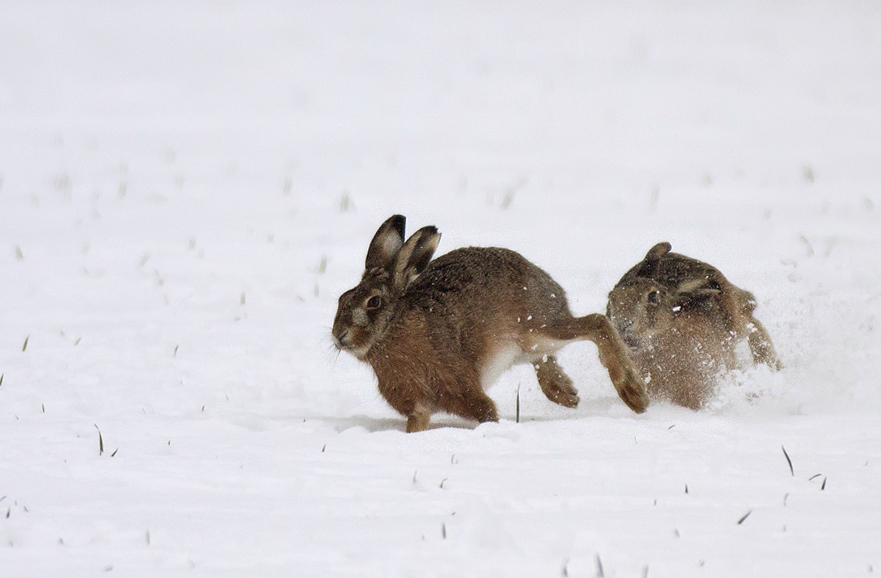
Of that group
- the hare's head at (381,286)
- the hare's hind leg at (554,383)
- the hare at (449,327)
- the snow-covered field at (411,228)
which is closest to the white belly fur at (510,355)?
the hare at (449,327)

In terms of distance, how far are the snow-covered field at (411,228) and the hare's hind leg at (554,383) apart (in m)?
0.08

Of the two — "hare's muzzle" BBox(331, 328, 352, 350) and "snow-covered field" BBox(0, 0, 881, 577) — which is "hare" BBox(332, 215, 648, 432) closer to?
"hare's muzzle" BBox(331, 328, 352, 350)

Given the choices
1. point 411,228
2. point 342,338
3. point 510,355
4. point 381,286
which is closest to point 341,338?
point 342,338

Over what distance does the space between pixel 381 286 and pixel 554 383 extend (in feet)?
3.42

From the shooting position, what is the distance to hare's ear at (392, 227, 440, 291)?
5.05 metres

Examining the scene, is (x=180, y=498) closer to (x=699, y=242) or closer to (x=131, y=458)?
(x=131, y=458)

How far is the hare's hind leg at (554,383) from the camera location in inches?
212

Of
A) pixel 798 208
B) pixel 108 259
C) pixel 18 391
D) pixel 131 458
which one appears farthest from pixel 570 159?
pixel 131 458

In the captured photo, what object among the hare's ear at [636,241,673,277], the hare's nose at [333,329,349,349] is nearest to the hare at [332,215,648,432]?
the hare's nose at [333,329,349,349]

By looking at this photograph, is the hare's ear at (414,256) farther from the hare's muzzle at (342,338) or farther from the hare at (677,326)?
the hare at (677,326)

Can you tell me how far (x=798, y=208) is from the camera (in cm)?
951

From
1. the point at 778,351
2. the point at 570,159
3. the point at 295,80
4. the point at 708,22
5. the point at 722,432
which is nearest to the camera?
the point at 722,432

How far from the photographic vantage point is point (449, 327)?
5.03 m

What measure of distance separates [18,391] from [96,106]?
9719 millimetres
